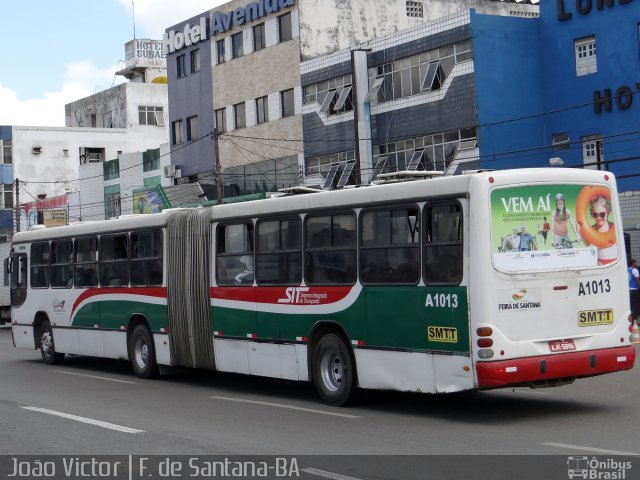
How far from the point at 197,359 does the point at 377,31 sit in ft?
115

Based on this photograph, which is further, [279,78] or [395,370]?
[279,78]

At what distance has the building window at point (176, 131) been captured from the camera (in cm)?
5650

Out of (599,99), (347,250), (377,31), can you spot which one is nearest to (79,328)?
(347,250)

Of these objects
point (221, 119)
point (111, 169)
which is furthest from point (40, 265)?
point (111, 169)

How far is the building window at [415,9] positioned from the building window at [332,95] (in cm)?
818

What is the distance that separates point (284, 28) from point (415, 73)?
10.0 meters

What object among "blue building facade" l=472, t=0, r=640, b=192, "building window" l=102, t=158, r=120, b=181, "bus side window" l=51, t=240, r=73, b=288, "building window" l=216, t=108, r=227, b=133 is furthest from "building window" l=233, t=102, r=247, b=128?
"bus side window" l=51, t=240, r=73, b=288

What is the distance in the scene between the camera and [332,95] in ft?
148

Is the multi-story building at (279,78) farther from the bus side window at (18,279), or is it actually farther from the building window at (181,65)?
the bus side window at (18,279)

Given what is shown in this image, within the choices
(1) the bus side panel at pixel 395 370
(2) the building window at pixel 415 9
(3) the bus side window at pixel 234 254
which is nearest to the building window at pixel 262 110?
(2) the building window at pixel 415 9

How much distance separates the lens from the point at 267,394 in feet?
53.6

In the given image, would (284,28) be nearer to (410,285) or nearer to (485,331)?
(410,285)
